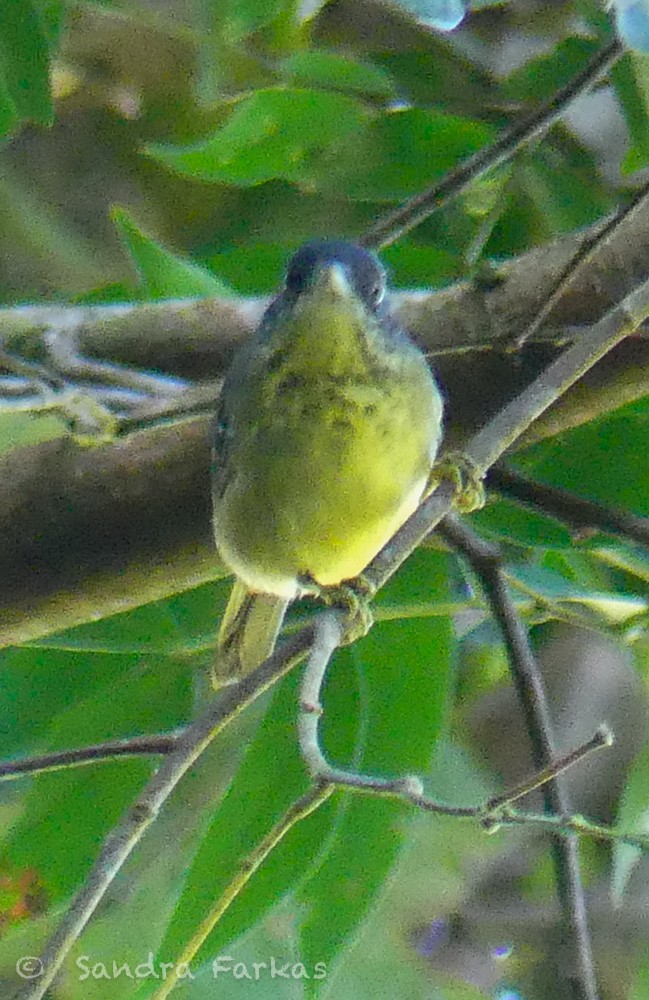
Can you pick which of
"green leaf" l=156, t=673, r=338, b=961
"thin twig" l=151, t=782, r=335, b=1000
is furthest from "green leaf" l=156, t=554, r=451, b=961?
"thin twig" l=151, t=782, r=335, b=1000

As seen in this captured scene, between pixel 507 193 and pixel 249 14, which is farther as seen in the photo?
pixel 507 193

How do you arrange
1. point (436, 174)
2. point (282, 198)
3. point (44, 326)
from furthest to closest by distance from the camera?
point (282, 198) < point (436, 174) < point (44, 326)

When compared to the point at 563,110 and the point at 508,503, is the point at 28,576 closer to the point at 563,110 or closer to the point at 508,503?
the point at 508,503

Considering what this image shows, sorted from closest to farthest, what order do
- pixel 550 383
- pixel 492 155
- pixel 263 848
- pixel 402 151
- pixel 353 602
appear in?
pixel 263 848 < pixel 550 383 < pixel 353 602 < pixel 492 155 < pixel 402 151

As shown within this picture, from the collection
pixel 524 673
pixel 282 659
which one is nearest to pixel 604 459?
pixel 524 673

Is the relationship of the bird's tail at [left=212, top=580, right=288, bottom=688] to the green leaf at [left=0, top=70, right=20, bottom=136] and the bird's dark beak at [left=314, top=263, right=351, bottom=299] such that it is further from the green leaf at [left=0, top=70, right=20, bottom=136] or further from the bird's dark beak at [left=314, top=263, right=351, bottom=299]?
the green leaf at [left=0, top=70, right=20, bottom=136]

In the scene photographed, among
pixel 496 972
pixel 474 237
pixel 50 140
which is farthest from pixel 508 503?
pixel 50 140

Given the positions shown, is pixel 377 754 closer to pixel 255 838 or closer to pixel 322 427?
pixel 255 838
